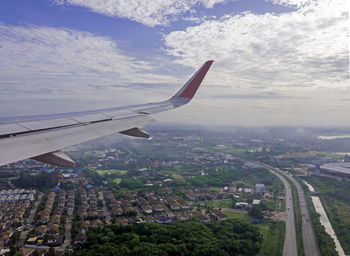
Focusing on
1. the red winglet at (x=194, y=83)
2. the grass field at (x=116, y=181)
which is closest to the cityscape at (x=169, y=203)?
the grass field at (x=116, y=181)

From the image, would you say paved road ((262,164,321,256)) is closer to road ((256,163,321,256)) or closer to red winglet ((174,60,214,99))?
road ((256,163,321,256))

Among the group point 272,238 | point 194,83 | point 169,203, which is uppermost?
point 194,83

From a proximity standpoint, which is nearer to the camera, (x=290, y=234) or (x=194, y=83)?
(x=194, y=83)

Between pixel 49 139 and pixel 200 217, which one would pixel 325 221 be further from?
pixel 49 139

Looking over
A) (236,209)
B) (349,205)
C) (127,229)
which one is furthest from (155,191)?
(349,205)

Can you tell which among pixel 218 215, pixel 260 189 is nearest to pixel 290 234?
pixel 218 215

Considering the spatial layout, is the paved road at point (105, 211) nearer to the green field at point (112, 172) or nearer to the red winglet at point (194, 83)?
the green field at point (112, 172)
